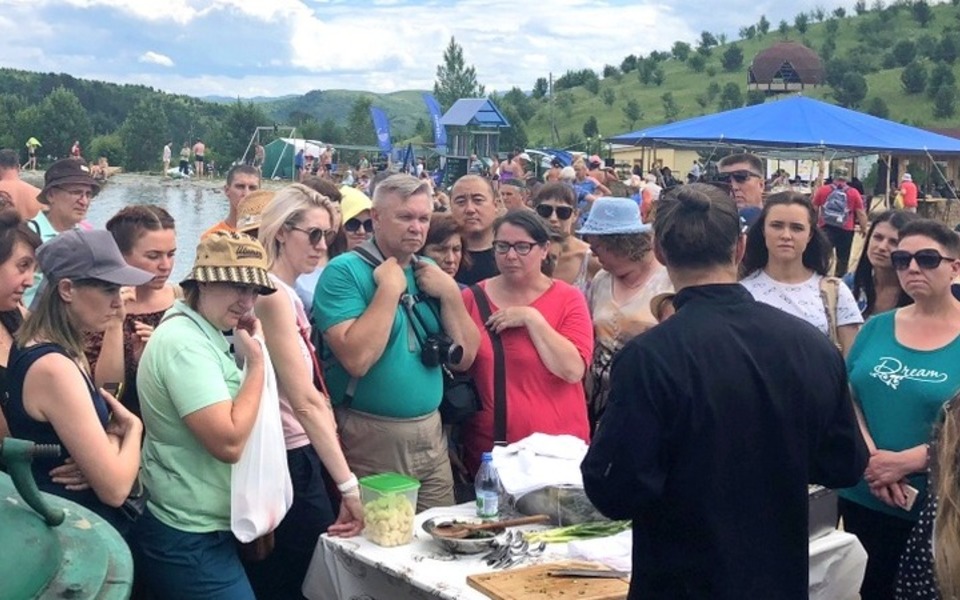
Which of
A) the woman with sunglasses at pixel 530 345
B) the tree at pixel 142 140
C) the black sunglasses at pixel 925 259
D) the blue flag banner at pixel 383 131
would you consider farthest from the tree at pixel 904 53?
the woman with sunglasses at pixel 530 345

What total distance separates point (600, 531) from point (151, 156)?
47.9 meters

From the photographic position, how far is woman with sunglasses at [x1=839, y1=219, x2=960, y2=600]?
11.7ft

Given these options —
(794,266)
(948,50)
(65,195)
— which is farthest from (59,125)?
(948,50)

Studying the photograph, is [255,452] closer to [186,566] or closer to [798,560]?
[186,566]

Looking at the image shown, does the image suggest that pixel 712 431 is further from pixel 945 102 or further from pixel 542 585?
pixel 945 102

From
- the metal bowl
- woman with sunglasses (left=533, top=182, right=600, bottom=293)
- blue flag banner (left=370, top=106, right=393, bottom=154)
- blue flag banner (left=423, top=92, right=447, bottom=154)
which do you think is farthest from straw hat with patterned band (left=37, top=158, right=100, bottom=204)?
blue flag banner (left=423, top=92, right=447, bottom=154)

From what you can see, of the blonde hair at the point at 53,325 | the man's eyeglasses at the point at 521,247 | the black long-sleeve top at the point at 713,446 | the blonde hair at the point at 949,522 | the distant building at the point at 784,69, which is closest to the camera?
the blonde hair at the point at 949,522

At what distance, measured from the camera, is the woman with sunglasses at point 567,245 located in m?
5.19

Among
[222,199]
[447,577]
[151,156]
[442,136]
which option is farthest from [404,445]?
[151,156]

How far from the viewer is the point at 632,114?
6712 cm

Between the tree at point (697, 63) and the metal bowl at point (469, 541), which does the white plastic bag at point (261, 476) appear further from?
the tree at point (697, 63)

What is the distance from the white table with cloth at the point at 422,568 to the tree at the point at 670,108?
212 feet

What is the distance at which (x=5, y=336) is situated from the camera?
3.11 metres

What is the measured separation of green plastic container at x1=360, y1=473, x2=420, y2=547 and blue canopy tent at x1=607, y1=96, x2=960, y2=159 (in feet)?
35.7
